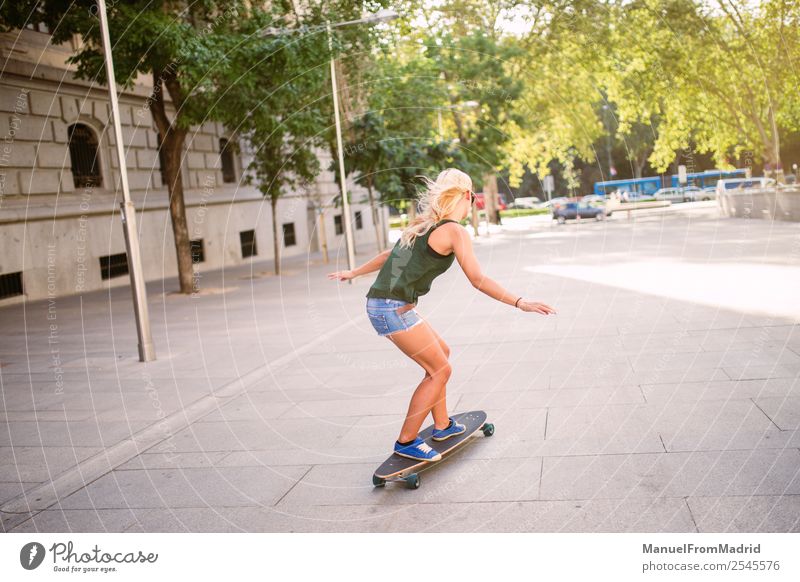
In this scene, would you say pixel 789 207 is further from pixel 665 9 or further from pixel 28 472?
pixel 28 472

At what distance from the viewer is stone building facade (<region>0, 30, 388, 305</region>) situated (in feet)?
63.7

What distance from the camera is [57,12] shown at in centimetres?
1627

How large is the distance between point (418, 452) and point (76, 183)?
1938 centimetres

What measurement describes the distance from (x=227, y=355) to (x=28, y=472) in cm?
476

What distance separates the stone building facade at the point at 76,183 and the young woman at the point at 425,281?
1474cm

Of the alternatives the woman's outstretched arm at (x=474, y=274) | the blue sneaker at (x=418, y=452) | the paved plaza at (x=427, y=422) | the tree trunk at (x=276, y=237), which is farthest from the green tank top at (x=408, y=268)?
the tree trunk at (x=276, y=237)

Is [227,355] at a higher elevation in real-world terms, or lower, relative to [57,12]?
lower

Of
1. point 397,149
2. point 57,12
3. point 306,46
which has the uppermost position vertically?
point 57,12

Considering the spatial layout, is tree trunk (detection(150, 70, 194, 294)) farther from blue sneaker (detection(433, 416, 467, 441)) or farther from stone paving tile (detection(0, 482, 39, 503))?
blue sneaker (detection(433, 416, 467, 441))

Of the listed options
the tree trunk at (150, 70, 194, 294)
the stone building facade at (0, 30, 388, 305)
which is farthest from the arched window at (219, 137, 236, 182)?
the tree trunk at (150, 70, 194, 294)

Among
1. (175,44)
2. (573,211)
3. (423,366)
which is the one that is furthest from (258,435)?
(573,211)

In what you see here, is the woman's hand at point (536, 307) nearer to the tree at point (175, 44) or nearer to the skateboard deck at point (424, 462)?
the skateboard deck at point (424, 462)

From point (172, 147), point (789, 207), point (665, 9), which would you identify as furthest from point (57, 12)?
point (789, 207)
